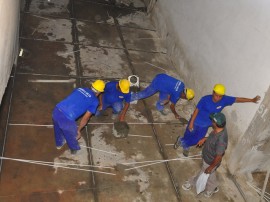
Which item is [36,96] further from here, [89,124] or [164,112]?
[164,112]

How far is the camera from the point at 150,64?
322 inches

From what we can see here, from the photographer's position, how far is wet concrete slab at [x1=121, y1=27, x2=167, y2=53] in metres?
A: 8.78

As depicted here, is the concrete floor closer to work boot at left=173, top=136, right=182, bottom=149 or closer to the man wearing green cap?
work boot at left=173, top=136, right=182, bottom=149

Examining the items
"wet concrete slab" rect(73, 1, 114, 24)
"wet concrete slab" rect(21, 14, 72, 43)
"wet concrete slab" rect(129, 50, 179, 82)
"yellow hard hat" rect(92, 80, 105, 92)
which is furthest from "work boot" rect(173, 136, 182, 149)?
"wet concrete slab" rect(73, 1, 114, 24)

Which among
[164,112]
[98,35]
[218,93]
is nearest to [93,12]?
[98,35]

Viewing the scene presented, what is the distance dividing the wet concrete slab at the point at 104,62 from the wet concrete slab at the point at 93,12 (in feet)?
5.80

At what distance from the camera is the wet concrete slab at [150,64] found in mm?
7773

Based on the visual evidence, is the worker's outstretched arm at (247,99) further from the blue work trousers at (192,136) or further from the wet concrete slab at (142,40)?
the wet concrete slab at (142,40)

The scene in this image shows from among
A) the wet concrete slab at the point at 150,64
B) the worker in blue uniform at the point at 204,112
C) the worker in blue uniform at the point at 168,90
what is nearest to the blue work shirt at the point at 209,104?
the worker in blue uniform at the point at 204,112

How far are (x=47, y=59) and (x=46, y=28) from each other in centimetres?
151

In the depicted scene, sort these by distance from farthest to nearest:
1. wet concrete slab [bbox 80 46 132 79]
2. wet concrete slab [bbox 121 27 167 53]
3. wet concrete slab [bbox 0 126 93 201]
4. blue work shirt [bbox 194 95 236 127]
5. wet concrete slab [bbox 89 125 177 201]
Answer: wet concrete slab [bbox 121 27 167 53] → wet concrete slab [bbox 80 46 132 79] → blue work shirt [bbox 194 95 236 127] → wet concrete slab [bbox 89 125 177 201] → wet concrete slab [bbox 0 126 93 201]

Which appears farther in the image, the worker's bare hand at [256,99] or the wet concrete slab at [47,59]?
the wet concrete slab at [47,59]

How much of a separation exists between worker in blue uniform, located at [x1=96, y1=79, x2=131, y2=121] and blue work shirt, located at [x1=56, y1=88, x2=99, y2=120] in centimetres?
81

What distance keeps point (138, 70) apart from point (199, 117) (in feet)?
9.06
